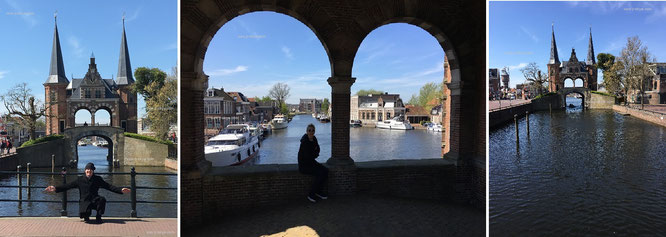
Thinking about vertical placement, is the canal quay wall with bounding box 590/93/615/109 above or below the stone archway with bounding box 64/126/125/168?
above

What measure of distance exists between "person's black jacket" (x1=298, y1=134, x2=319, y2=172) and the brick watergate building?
247 millimetres

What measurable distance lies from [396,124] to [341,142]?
47397 millimetres

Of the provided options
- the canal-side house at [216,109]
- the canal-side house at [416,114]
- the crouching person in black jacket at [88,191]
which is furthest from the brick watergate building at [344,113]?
the canal-side house at [416,114]

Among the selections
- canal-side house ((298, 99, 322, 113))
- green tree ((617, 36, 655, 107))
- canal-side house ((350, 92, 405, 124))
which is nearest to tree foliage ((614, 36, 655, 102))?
green tree ((617, 36, 655, 107))

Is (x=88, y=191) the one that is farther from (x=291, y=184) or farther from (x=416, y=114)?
(x=416, y=114)

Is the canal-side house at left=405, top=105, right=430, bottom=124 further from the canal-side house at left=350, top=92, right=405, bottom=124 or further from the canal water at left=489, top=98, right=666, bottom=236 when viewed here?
the canal water at left=489, top=98, right=666, bottom=236

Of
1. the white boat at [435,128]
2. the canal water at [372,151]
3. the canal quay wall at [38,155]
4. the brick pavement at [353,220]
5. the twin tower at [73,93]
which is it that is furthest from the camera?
the white boat at [435,128]

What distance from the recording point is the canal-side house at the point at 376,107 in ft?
193

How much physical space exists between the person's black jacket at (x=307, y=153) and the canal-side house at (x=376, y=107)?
178ft

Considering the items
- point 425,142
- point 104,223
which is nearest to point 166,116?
point 104,223

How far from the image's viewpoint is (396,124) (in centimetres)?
5197

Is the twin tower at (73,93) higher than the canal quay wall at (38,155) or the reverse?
higher

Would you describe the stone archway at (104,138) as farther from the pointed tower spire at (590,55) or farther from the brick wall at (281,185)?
the pointed tower spire at (590,55)

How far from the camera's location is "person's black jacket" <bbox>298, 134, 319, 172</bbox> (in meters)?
5.05
